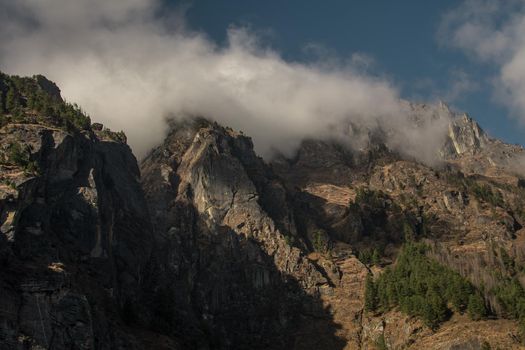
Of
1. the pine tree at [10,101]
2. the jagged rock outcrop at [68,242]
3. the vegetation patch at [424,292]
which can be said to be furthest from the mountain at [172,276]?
the pine tree at [10,101]

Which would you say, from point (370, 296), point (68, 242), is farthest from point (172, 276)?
point (370, 296)

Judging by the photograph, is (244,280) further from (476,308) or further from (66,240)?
(476,308)

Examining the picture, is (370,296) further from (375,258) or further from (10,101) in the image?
(10,101)

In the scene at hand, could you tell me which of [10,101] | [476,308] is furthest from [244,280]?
[10,101]

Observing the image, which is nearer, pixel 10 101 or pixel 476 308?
pixel 476 308

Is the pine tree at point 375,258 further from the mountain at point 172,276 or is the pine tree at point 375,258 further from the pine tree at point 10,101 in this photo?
the pine tree at point 10,101

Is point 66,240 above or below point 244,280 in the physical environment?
below

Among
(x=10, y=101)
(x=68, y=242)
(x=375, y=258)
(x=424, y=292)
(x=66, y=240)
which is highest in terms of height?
(x=10, y=101)

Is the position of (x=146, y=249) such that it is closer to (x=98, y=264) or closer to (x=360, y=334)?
(x=98, y=264)

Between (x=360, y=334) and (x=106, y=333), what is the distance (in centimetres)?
7888

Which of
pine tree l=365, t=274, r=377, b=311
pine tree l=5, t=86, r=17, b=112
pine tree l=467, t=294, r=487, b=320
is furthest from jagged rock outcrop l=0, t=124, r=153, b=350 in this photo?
pine tree l=467, t=294, r=487, b=320

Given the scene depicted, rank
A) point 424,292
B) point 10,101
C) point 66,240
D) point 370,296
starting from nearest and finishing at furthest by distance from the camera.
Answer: point 66,240 < point 10,101 < point 424,292 < point 370,296

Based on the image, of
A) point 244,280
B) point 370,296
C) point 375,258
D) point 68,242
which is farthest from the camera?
point 375,258

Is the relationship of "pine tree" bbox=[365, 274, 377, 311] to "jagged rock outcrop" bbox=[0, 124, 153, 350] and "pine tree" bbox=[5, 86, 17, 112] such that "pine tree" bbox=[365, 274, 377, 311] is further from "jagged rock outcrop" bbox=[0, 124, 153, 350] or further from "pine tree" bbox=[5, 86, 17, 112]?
"pine tree" bbox=[5, 86, 17, 112]
